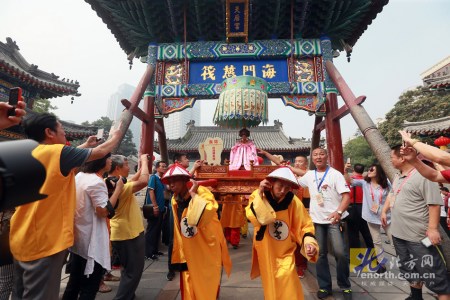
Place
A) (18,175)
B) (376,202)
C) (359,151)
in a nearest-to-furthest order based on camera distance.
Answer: (18,175) < (376,202) < (359,151)

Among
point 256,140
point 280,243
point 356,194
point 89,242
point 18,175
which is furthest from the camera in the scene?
point 256,140

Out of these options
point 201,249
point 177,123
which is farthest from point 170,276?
point 177,123

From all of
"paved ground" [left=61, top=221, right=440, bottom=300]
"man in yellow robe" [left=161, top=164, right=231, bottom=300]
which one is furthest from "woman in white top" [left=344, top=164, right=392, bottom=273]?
"man in yellow robe" [left=161, top=164, right=231, bottom=300]

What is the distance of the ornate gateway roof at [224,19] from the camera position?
20.2 ft

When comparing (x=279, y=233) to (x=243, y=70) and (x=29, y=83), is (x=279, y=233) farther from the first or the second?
(x=29, y=83)

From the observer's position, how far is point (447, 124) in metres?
10.6

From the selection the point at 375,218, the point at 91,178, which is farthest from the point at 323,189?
the point at 91,178

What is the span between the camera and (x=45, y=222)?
177cm

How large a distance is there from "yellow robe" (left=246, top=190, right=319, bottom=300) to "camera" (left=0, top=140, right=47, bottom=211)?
191cm

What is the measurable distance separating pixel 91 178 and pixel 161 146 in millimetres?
5700

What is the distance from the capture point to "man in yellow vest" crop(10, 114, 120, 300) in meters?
1.73

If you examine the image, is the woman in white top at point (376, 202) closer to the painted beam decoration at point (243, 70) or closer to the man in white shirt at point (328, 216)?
the man in white shirt at point (328, 216)

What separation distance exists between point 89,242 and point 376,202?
13.9 ft

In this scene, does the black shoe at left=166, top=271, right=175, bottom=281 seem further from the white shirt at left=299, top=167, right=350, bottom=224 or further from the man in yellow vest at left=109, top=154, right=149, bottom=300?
the white shirt at left=299, top=167, right=350, bottom=224
